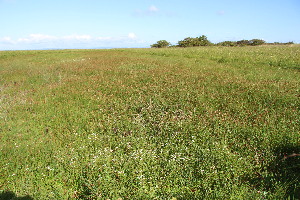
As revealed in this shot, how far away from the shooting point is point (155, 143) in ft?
16.5

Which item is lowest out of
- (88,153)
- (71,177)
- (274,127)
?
(71,177)

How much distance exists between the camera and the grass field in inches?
146

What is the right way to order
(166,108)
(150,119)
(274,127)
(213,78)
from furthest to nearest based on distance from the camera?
(213,78)
(166,108)
(150,119)
(274,127)

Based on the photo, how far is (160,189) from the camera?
3.68m

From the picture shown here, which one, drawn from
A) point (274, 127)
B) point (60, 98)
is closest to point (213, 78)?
point (274, 127)

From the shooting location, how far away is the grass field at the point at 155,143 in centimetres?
371

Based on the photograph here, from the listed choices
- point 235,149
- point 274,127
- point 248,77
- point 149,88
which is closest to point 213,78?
point 248,77

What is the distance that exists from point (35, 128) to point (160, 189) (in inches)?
188

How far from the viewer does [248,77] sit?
10.6 m

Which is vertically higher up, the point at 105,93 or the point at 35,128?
the point at 105,93

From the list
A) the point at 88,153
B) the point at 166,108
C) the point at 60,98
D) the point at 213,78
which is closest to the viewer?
the point at 88,153

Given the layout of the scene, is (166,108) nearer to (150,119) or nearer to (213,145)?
(150,119)

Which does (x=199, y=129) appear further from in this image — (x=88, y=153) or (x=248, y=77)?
(x=248, y=77)

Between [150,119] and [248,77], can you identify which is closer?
[150,119]
